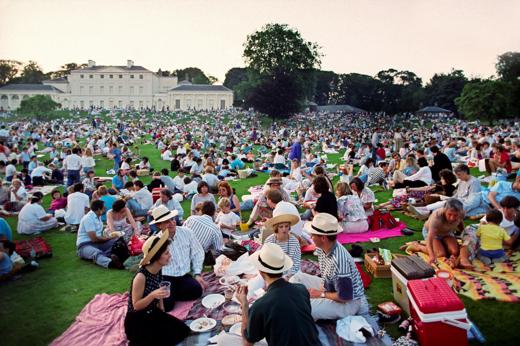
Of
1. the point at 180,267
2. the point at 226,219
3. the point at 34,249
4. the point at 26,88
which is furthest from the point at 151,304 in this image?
the point at 26,88

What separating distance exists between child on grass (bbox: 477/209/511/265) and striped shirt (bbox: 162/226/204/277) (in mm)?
4253

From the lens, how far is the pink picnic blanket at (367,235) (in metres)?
7.28

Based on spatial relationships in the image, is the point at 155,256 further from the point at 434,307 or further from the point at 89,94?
the point at 89,94

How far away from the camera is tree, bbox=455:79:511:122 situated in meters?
30.3

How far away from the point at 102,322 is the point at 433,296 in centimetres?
385

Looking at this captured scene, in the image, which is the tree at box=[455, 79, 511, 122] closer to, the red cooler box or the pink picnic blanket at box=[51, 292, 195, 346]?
the red cooler box

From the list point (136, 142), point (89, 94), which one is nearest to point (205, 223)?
point (136, 142)

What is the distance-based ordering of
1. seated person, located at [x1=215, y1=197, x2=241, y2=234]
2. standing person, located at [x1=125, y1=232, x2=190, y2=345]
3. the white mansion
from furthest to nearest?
the white mansion → seated person, located at [x1=215, y1=197, x2=241, y2=234] → standing person, located at [x1=125, y1=232, x2=190, y2=345]

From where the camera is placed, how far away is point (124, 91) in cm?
8500

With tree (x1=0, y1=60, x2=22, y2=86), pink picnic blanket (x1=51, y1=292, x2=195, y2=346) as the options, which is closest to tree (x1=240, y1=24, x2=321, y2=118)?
pink picnic blanket (x1=51, y1=292, x2=195, y2=346)

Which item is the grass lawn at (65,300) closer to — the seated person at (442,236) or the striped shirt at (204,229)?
the seated person at (442,236)

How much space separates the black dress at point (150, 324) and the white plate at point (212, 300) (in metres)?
0.88

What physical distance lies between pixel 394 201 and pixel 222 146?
60.8 feet

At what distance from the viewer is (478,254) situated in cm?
586
